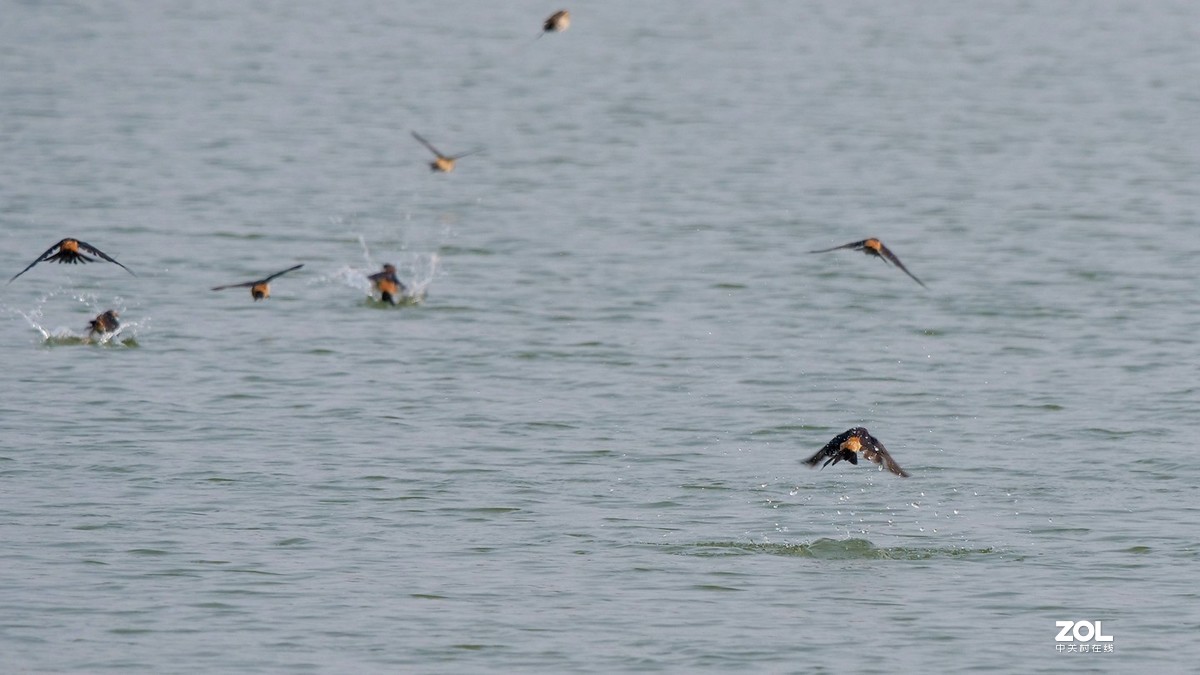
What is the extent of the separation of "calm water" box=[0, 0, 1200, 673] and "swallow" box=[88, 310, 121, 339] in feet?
0.90

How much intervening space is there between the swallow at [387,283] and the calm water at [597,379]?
1.47ft

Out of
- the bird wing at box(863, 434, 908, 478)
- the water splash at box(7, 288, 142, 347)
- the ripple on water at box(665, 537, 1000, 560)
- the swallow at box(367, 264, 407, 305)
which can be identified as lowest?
the ripple on water at box(665, 537, 1000, 560)

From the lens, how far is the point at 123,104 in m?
47.4

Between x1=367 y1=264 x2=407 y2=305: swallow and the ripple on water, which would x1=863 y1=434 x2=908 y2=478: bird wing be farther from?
x1=367 y1=264 x2=407 y2=305: swallow

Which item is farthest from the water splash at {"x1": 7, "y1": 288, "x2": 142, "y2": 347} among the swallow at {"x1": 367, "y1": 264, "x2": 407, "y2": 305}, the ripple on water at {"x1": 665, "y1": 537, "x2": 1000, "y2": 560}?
the ripple on water at {"x1": 665, "y1": 537, "x2": 1000, "y2": 560}

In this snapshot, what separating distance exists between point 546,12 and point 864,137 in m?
22.5

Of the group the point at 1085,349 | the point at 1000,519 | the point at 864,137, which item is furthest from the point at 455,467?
the point at 864,137

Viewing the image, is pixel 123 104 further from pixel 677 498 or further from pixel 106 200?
pixel 677 498

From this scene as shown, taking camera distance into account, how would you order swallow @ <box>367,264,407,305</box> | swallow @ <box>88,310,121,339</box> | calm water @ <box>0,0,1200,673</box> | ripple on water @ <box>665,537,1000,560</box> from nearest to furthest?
calm water @ <box>0,0,1200,673</box>, ripple on water @ <box>665,537,1000,560</box>, swallow @ <box>88,310,121,339</box>, swallow @ <box>367,264,407,305</box>

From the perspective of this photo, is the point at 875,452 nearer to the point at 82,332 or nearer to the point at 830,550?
the point at 830,550

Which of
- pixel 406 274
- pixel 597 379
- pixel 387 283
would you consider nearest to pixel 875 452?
pixel 597 379

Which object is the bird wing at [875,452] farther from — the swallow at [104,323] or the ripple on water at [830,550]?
the swallow at [104,323]

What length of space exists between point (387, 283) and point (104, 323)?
13.5 feet

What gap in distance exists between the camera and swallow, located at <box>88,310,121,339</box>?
25219 millimetres
